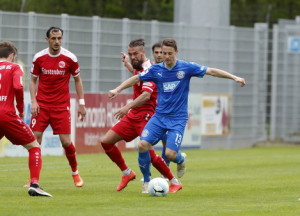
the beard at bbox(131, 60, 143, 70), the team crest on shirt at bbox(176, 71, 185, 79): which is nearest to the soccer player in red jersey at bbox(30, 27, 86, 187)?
the beard at bbox(131, 60, 143, 70)

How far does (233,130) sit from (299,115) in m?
3.00

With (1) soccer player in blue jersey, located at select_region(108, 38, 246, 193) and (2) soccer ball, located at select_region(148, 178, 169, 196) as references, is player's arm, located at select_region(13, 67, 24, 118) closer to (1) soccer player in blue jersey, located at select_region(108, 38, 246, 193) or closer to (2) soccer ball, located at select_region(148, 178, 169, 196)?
(1) soccer player in blue jersey, located at select_region(108, 38, 246, 193)

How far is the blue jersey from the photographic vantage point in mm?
12461

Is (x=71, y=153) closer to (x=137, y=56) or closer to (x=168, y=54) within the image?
Answer: (x=137, y=56)

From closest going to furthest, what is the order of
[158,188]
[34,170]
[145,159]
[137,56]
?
[34,170], [158,188], [145,159], [137,56]

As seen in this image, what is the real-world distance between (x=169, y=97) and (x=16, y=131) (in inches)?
86.3

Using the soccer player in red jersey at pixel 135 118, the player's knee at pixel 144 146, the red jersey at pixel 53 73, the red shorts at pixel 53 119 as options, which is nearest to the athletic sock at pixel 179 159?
the soccer player in red jersey at pixel 135 118

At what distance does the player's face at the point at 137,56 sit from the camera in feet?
42.2

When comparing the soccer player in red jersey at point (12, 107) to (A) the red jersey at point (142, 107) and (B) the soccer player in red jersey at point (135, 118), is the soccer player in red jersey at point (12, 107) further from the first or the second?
(A) the red jersey at point (142, 107)

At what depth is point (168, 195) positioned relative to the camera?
12.3 metres

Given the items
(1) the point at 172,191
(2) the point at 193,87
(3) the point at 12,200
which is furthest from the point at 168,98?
(2) the point at 193,87

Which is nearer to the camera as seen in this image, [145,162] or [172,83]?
[172,83]

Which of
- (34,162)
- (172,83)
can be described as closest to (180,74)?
(172,83)

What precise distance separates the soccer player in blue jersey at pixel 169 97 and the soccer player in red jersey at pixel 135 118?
38cm
